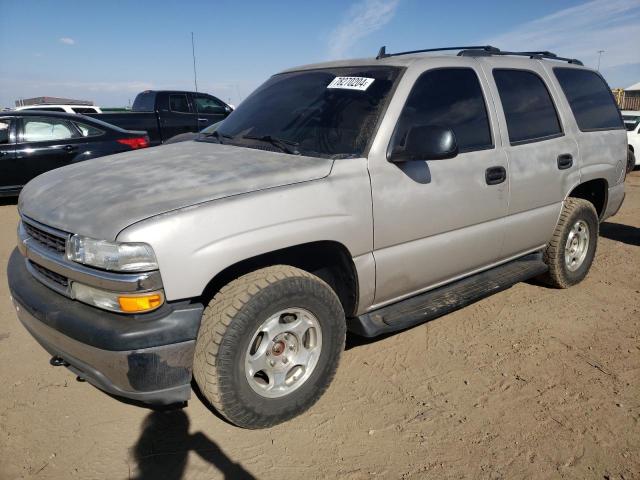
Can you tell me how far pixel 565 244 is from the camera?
429 cm

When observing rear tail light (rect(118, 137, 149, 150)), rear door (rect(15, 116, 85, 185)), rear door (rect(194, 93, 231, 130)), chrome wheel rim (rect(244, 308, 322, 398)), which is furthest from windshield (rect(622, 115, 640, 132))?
chrome wheel rim (rect(244, 308, 322, 398))

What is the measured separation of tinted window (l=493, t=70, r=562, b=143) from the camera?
363cm

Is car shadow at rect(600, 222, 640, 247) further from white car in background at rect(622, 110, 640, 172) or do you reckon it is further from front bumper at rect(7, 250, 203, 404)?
white car in background at rect(622, 110, 640, 172)

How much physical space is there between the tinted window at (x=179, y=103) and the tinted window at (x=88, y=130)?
14.5 ft

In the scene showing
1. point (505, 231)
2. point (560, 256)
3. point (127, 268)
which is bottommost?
point (560, 256)

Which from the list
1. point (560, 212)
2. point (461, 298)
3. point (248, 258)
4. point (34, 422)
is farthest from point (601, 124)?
point (34, 422)

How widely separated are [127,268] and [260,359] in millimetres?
818

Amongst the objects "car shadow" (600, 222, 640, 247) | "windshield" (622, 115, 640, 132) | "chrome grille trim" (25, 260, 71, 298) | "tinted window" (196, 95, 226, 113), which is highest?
"tinted window" (196, 95, 226, 113)

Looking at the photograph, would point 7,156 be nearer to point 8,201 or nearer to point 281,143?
point 8,201

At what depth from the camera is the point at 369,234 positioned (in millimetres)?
2787

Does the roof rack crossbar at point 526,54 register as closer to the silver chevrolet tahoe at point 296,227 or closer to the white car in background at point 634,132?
the silver chevrolet tahoe at point 296,227

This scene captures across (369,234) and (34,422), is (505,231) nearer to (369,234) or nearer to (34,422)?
(369,234)

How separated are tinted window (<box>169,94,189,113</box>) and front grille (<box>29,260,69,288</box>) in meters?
10.1

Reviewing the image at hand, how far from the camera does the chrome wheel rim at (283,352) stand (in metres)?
2.54
